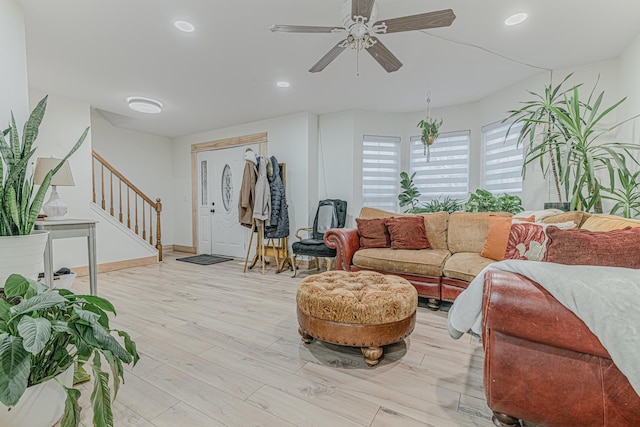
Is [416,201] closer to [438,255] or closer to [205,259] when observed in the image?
[438,255]

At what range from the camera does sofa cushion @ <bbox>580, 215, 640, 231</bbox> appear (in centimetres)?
174

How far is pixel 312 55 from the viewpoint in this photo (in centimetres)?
279

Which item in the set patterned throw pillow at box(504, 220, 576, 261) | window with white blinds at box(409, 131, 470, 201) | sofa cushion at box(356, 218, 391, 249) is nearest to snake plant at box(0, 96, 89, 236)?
sofa cushion at box(356, 218, 391, 249)

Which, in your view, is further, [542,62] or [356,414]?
[542,62]

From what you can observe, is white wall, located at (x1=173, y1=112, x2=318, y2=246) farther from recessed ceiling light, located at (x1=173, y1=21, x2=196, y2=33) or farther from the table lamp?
the table lamp

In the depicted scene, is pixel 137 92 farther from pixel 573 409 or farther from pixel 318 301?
pixel 573 409

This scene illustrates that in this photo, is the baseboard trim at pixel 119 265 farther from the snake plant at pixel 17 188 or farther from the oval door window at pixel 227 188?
the snake plant at pixel 17 188

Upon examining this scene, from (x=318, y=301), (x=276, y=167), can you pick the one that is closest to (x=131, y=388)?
(x=318, y=301)

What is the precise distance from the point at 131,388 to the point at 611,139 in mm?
4596

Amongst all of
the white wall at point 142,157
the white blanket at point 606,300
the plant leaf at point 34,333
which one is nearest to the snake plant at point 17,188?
the plant leaf at point 34,333

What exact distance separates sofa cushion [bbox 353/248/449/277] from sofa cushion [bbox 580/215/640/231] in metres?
1.12

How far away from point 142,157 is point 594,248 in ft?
21.8

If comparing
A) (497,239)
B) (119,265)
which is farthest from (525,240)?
(119,265)

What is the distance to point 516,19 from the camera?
7.34ft
